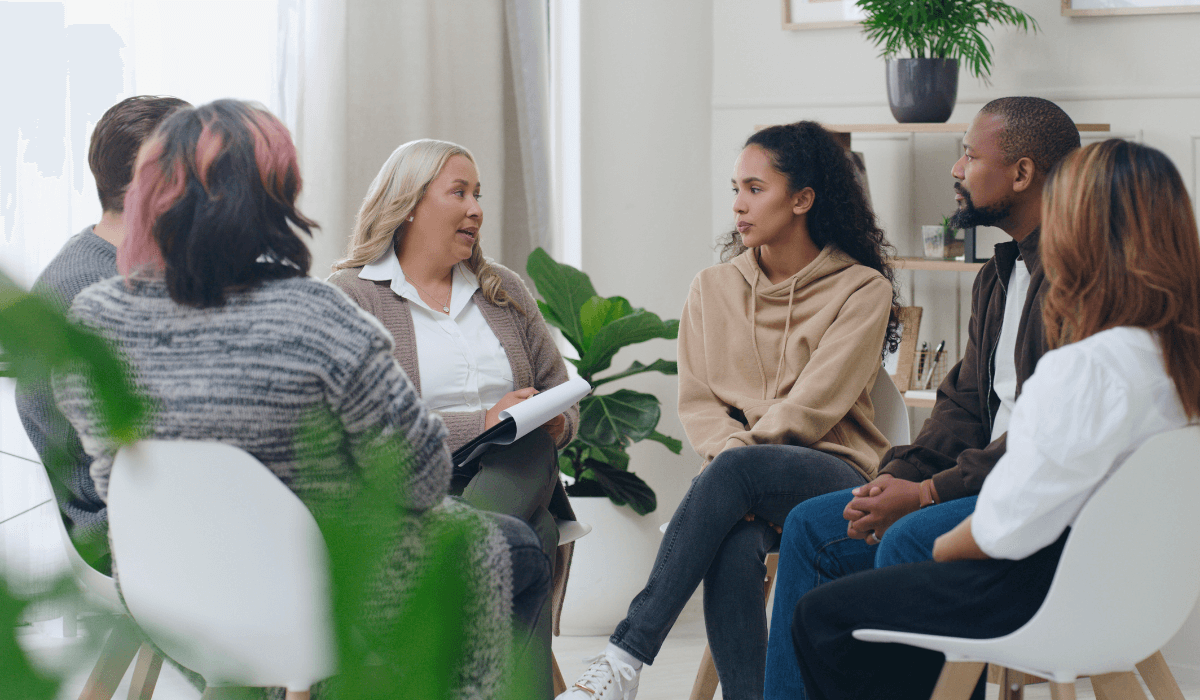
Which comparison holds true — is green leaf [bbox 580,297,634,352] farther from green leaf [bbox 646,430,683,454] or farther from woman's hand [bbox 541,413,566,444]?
woman's hand [bbox 541,413,566,444]

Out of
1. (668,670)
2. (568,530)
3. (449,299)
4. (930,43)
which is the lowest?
(668,670)

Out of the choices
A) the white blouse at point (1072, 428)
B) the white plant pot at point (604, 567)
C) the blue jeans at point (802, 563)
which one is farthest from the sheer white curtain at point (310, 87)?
the white blouse at point (1072, 428)

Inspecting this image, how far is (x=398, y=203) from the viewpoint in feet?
6.65

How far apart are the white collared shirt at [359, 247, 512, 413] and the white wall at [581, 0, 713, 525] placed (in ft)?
3.62

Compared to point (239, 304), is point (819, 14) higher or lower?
higher

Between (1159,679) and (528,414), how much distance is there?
41.9 inches

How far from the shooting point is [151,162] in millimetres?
1162

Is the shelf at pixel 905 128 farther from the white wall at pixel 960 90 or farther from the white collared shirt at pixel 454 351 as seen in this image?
the white collared shirt at pixel 454 351

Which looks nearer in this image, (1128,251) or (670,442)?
(1128,251)

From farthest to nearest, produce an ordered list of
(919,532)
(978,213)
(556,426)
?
(556,426), (978,213), (919,532)

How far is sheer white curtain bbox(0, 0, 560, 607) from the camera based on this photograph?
2238 millimetres

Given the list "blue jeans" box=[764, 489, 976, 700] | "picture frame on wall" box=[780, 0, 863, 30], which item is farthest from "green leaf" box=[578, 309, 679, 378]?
"picture frame on wall" box=[780, 0, 863, 30]

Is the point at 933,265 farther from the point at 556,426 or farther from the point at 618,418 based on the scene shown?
the point at 556,426

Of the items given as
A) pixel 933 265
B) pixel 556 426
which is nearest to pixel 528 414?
pixel 556 426
